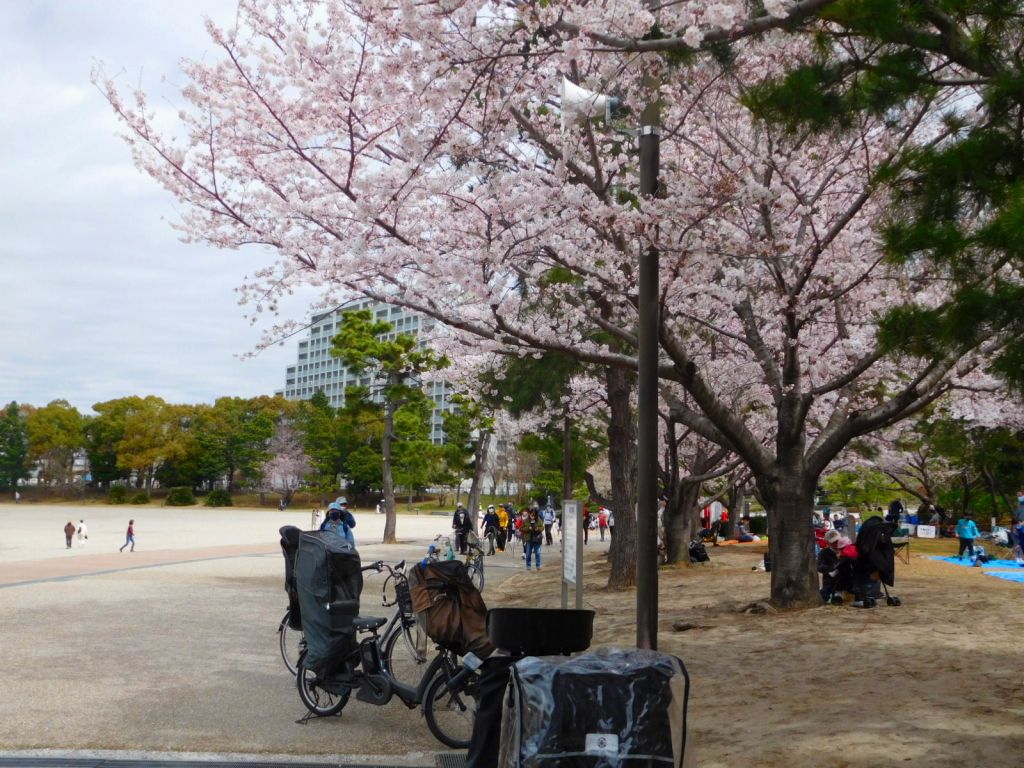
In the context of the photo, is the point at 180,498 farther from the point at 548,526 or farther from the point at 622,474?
the point at 622,474

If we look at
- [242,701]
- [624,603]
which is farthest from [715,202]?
[624,603]

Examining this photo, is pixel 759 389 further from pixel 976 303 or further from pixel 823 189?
pixel 976 303

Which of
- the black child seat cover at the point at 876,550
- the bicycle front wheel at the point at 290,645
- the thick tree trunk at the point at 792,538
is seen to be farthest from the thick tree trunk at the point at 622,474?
the bicycle front wheel at the point at 290,645

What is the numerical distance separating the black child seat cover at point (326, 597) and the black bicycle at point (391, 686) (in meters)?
0.05

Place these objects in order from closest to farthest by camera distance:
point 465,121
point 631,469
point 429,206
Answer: point 465,121 → point 429,206 → point 631,469

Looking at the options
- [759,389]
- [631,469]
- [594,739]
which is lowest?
[594,739]

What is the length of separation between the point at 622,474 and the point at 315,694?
978 cm

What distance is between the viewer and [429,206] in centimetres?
999

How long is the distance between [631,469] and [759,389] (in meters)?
2.82

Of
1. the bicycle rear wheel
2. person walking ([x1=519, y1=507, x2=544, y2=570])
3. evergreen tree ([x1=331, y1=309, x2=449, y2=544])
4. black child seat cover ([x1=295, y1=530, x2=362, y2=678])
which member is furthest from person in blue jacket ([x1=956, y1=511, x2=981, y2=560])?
black child seat cover ([x1=295, y1=530, x2=362, y2=678])

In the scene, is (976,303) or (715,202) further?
(715,202)

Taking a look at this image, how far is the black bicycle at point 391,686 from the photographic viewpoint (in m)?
5.82

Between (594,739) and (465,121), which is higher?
(465,121)

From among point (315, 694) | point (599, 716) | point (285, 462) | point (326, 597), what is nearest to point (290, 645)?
point (315, 694)
